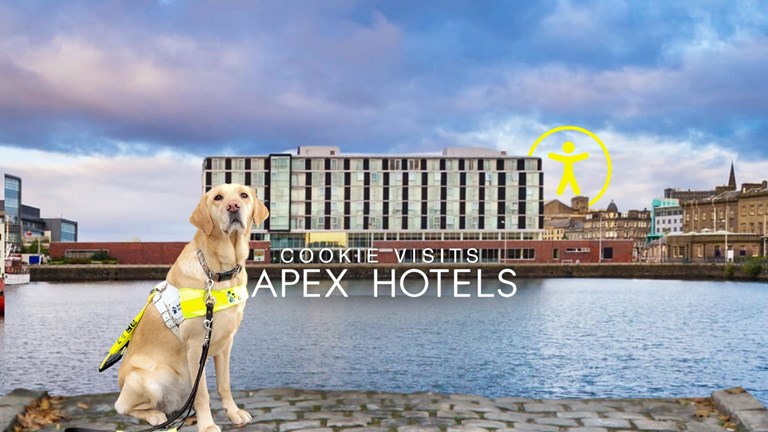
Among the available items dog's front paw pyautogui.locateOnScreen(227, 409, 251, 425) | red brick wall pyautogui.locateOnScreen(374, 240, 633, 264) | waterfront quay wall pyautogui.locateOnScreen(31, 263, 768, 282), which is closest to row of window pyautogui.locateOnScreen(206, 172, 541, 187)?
red brick wall pyautogui.locateOnScreen(374, 240, 633, 264)

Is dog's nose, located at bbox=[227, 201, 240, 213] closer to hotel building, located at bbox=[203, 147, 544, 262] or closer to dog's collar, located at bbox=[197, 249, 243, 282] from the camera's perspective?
dog's collar, located at bbox=[197, 249, 243, 282]

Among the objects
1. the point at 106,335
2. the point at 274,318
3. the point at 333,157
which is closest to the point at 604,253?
the point at 333,157

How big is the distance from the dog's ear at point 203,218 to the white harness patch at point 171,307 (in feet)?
2.00

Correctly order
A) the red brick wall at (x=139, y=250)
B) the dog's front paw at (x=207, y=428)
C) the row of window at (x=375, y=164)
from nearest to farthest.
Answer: the dog's front paw at (x=207, y=428), the row of window at (x=375, y=164), the red brick wall at (x=139, y=250)

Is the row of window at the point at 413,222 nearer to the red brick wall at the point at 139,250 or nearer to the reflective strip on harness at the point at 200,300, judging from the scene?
the red brick wall at the point at 139,250

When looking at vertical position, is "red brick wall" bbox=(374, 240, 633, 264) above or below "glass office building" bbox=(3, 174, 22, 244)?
below


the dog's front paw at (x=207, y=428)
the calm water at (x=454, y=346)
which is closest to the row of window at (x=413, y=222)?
the calm water at (x=454, y=346)

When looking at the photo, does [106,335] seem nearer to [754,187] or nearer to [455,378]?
[455,378]

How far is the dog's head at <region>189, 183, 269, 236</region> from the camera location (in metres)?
5.70

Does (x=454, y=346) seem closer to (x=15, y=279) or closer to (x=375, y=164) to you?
(x=15, y=279)

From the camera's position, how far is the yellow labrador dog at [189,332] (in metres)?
5.87

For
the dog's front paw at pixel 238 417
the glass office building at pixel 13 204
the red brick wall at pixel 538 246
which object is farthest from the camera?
the glass office building at pixel 13 204

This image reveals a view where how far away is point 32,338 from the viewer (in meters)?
32.4

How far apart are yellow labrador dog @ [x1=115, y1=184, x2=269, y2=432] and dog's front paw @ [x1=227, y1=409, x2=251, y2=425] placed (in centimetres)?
78
